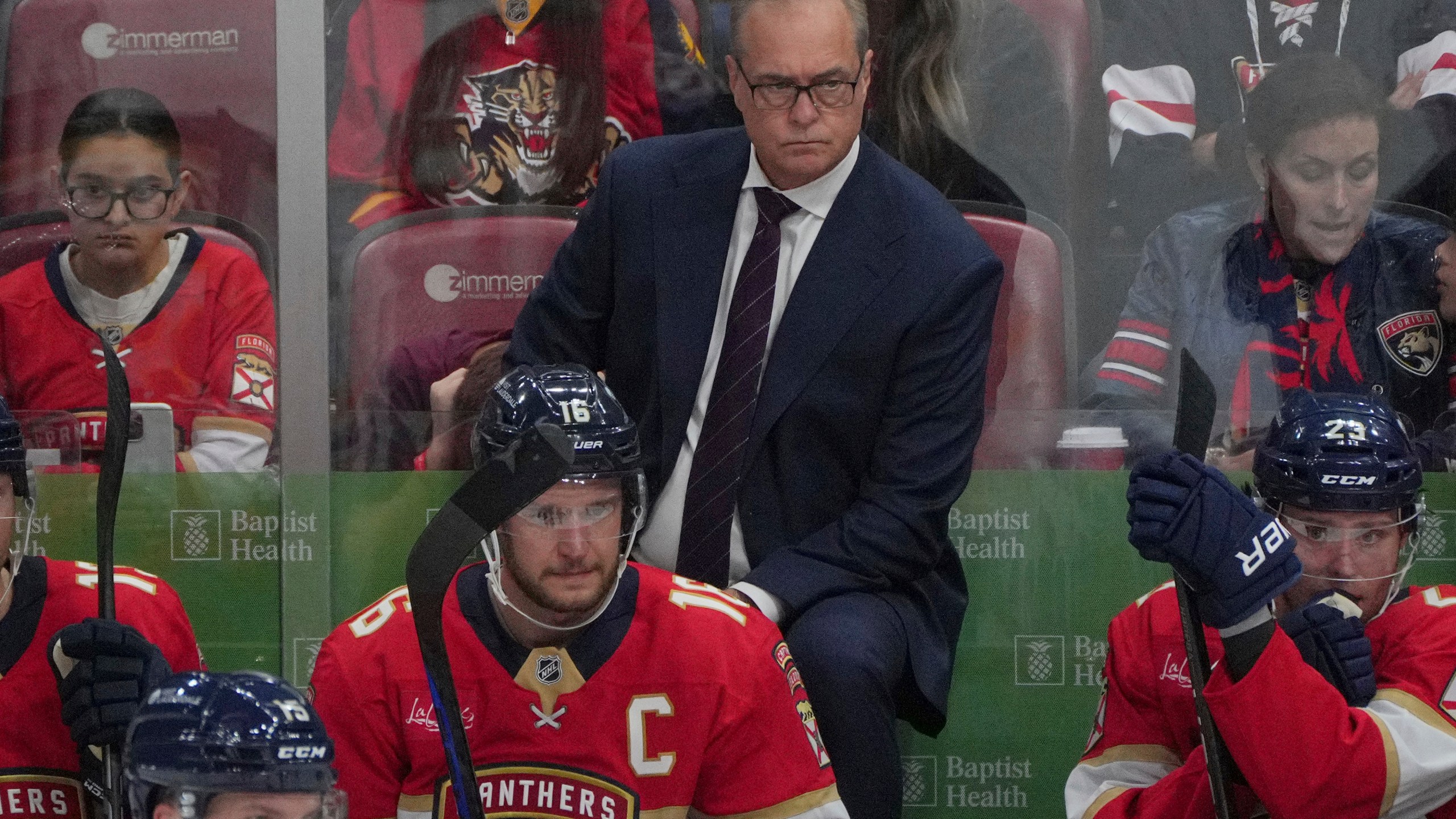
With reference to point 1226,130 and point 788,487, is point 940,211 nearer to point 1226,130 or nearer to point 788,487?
point 788,487

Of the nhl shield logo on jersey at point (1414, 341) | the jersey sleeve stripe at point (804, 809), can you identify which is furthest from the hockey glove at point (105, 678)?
the nhl shield logo on jersey at point (1414, 341)

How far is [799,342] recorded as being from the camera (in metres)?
2.62

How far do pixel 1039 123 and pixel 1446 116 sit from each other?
0.71m

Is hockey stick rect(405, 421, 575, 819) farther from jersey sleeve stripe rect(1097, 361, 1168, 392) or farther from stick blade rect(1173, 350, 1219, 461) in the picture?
jersey sleeve stripe rect(1097, 361, 1168, 392)

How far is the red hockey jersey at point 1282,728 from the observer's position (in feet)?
6.83

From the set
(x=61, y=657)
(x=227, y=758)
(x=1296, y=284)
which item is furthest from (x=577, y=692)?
(x=1296, y=284)

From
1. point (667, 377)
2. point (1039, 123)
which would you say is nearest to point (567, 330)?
point (667, 377)

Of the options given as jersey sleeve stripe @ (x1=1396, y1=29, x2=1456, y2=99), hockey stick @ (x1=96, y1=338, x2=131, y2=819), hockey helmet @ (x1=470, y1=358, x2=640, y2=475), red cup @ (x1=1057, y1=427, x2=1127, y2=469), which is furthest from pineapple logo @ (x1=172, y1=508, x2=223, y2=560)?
jersey sleeve stripe @ (x1=1396, y1=29, x2=1456, y2=99)

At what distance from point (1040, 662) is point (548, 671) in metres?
1.03

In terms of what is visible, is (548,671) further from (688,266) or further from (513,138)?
(513,138)

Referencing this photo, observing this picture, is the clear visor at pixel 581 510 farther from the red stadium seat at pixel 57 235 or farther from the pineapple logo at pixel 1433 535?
the pineapple logo at pixel 1433 535

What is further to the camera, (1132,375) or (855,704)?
(1132,375)

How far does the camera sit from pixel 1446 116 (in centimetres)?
320

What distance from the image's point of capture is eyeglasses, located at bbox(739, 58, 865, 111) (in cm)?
258
